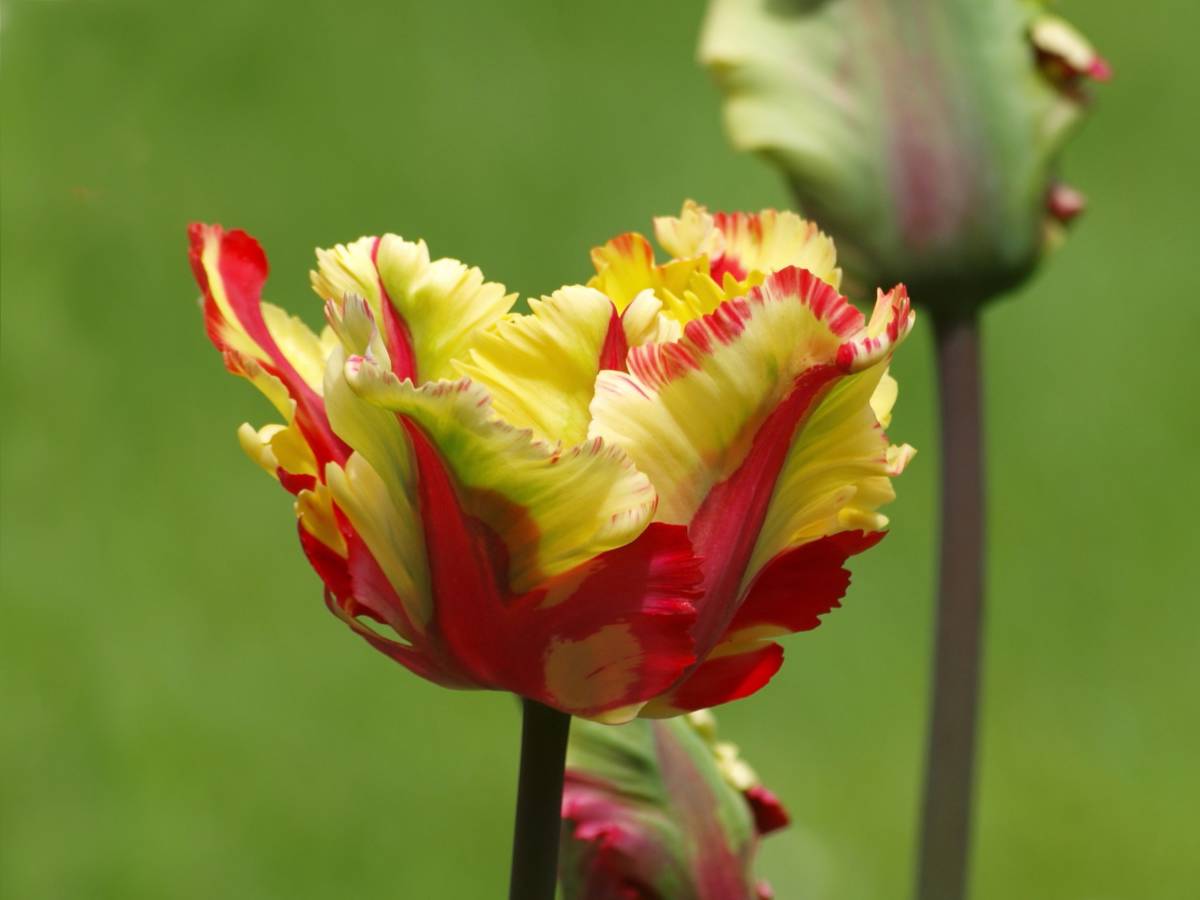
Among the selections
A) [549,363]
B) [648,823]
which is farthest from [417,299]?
[648,823]

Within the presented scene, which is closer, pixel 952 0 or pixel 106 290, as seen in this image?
pixel 952 0

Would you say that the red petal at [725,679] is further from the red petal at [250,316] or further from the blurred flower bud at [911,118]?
the blurred flower bud at [911,118]

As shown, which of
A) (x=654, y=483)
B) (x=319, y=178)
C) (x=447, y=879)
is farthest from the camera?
(x=319, y=178)

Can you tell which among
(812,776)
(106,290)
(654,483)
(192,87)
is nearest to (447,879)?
(812,776)

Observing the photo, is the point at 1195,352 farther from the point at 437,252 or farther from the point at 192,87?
the point at 192,87

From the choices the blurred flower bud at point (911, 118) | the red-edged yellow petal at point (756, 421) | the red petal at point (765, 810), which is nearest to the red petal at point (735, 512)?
the red-edged yellow petal at point (756, 421)
